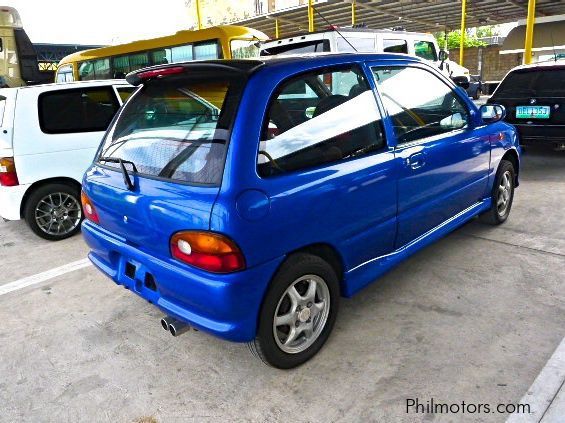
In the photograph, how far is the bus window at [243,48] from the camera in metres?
9.30

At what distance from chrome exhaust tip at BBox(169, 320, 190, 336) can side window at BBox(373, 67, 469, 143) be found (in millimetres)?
1711

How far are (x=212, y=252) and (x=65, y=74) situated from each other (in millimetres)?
15116

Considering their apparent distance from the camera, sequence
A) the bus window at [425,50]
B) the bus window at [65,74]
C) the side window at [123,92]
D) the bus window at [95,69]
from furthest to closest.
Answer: the bus window at [65,74] → the bus window at [95,69] → the bus window at [425,50] → the side window at [123,92]

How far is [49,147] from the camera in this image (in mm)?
4734

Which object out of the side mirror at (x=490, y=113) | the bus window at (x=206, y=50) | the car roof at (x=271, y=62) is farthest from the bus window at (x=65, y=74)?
the side mirror at (x=490, y=113)

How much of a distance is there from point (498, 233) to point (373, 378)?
2530 millimetres

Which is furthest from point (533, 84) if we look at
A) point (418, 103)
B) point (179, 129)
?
point (179, 129)

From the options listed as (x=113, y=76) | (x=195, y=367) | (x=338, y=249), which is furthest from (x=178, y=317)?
(x=113, y=76)

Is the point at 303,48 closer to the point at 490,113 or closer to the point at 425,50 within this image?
the point at 425,50

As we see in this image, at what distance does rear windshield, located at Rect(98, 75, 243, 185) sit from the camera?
219 cm

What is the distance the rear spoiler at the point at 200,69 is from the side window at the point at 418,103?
940 millimetres

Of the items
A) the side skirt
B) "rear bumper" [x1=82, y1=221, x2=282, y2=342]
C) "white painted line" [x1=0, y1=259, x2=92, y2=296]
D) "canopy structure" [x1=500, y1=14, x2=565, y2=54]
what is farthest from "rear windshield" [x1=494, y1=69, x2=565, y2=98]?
"canopy structure" [x1=500, y1=14, x2=565, y2=54]

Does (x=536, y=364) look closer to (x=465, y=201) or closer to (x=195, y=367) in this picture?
(x=465, y=201)

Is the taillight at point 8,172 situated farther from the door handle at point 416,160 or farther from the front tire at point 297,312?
the door handle at point 416,160
